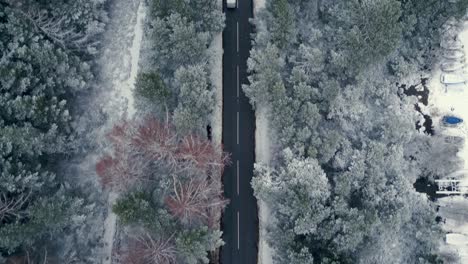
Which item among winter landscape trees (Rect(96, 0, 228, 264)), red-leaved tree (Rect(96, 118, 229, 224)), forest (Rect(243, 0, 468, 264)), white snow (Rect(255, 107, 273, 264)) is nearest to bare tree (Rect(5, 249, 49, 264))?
winter landscape trees (Rect(96, 0, 228, 264))

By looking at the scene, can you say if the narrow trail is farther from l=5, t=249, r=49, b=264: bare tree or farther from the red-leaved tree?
l=5, t=249, r=49, b=264: bare tree

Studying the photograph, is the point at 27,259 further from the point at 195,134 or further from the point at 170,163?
the point at 195,134

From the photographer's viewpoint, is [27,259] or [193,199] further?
[193,199]

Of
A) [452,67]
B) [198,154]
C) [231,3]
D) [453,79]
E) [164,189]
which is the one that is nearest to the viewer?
[198,154]

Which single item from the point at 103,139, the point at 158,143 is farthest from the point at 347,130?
the point at 103,139

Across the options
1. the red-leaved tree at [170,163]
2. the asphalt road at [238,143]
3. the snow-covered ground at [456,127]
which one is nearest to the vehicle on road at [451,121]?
the snow-covered ground at [456,127]

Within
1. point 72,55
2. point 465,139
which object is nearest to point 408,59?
point 465,139
